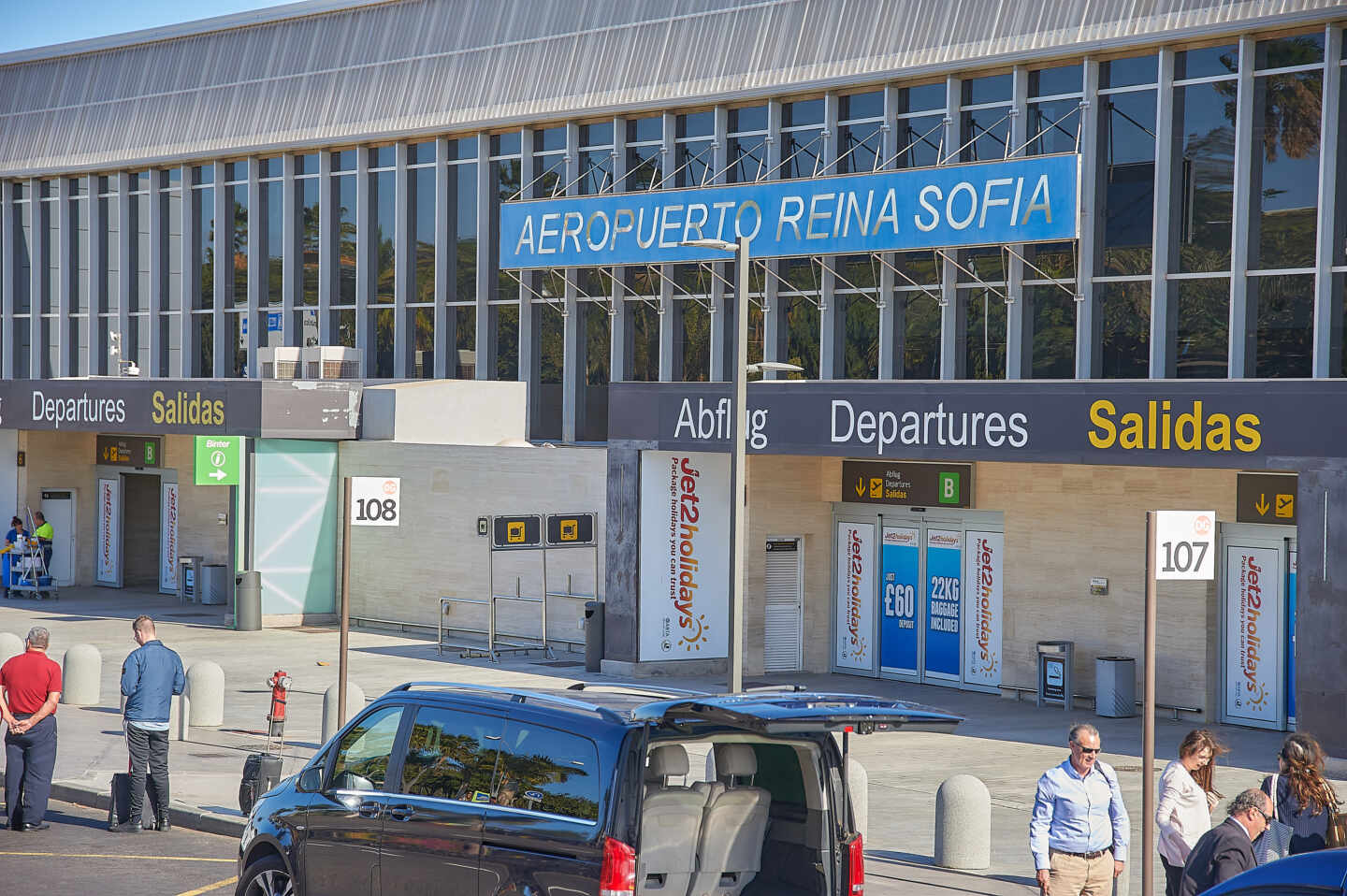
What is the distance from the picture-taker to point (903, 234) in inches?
958

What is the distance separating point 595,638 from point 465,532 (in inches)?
201

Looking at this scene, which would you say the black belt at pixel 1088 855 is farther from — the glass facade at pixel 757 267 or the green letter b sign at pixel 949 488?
the green letter b sign at pixel 949 488

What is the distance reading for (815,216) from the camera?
25484 mm

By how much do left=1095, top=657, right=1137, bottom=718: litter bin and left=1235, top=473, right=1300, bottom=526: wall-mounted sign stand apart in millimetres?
2386

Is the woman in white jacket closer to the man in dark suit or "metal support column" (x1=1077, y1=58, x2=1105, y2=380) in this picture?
the man in dark suit

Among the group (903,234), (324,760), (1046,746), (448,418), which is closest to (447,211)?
(448,418)

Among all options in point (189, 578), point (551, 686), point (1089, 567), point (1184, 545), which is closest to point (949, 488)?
point (1089, 567)

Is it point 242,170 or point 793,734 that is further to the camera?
point 242,170

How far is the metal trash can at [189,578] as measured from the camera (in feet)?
110

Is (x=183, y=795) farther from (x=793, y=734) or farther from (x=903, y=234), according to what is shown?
(x=903, y=234)

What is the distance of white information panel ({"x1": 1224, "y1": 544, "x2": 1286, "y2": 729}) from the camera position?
19.8 m

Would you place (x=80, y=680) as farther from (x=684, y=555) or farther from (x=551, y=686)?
(x=684, y=555)

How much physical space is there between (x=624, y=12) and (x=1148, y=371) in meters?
12.4

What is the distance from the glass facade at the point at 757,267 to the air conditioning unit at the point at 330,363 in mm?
597
